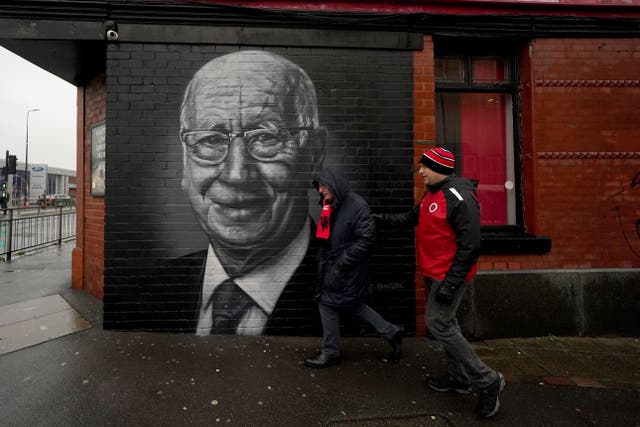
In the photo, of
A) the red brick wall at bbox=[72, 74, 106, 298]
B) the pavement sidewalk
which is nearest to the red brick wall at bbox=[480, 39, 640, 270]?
the pavement sidewalk

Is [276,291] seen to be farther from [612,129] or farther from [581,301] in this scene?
[612,129]

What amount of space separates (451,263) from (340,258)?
3.23 feet

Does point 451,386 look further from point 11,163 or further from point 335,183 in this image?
point 11,163

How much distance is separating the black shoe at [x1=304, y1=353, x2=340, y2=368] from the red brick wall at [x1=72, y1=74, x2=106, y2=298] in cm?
351

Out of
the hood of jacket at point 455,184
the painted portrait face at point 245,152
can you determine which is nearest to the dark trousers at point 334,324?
the painted portrait face at point 245,152

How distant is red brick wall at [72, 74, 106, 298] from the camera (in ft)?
17.1

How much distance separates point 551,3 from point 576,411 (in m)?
4.57

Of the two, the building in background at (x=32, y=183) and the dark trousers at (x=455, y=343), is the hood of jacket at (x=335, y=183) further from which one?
the building in background at (x=32, y=183)

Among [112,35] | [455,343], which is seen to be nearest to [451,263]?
[455,343]

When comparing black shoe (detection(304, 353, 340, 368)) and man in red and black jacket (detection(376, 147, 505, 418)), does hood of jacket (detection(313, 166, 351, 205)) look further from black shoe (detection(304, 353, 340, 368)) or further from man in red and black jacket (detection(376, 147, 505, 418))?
black shoe (detection(304, 353, 340, 368))

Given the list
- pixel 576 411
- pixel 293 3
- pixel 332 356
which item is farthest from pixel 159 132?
pixel 576 411

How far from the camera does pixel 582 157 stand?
4.48m

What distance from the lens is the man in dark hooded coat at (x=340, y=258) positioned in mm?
3289

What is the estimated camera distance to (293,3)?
434cm
